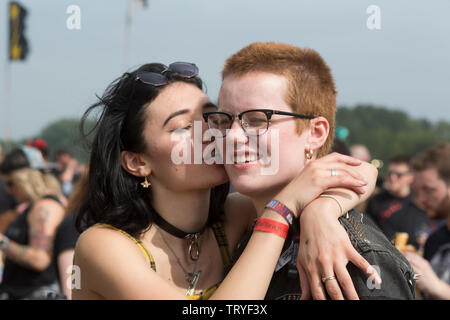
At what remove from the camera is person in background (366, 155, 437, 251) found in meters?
6.70

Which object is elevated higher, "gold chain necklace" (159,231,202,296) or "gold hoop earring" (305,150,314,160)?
"gold hoop earring" (305,150,314,160)

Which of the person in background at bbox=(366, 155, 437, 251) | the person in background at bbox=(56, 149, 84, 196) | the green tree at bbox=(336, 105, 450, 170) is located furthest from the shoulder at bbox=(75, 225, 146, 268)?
the green tree at bbox=(336, 105, 450, 170)

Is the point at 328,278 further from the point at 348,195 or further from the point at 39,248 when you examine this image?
the point at 39,248

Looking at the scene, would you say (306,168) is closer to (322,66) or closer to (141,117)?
(322,66)

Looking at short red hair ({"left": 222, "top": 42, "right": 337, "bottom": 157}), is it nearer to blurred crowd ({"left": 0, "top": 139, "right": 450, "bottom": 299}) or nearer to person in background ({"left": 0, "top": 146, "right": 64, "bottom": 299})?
blurred crowd ({"left": 0, "top": 139, "right": 450, "bottom": 299})

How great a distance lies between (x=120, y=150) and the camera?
2.47 m

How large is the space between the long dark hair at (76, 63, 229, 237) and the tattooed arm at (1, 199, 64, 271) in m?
2.40

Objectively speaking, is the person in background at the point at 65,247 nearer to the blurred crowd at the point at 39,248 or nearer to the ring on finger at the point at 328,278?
the blurred crowd at the point at 39,248

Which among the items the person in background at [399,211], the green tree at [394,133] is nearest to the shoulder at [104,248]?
the person in background at [399,211]

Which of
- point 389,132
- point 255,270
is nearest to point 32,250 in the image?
point 255,270

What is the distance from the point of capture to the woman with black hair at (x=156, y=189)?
2277mm

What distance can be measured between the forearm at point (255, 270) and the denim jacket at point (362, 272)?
153 mm

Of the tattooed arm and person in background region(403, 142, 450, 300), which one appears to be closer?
person in background region(403, 142, 450, 300)
